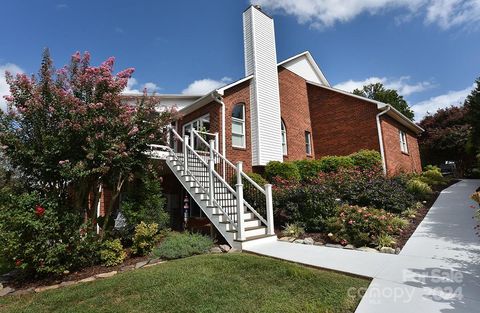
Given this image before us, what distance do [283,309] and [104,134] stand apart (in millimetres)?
5168

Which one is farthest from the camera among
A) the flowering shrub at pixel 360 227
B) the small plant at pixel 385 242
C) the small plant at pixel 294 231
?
the small plant at pixel 294 231

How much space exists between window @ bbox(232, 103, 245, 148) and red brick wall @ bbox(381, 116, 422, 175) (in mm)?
7065

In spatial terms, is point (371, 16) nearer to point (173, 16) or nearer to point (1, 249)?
point (173, 16)

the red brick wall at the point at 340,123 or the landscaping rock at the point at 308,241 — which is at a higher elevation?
the red brick wall at the point at 340,123

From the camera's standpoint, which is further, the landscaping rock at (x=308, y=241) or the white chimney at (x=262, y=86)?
the white chimney at (x=262, y=86)

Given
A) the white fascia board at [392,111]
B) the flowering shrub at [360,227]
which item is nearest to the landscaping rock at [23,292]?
the flowering shrub at [360,227]

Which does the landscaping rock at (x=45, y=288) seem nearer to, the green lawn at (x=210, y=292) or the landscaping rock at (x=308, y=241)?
the green lawn at (x=210, y=292)

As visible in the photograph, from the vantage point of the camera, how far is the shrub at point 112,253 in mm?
6320

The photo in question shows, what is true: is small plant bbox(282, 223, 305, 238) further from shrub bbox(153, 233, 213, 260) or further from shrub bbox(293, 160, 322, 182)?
shrub bbox(293, 160, 322, 182)

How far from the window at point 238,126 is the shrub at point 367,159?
17.4 feet

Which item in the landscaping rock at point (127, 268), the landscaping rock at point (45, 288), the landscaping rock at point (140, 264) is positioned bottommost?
the landscaping rock at point (45, 288)

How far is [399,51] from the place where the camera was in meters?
12.2

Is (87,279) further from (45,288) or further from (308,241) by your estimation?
(308,241)

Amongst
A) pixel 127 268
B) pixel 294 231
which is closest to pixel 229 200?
pixel 294 231
